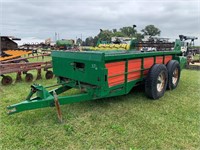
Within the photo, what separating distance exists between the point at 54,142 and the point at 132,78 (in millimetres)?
2047

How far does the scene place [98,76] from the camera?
10.5ft

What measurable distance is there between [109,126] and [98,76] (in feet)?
2.79

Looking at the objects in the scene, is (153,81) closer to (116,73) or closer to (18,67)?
(116,73)

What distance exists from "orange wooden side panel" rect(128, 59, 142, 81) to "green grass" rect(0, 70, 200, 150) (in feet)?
1.94

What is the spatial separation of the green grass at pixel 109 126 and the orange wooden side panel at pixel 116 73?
0.60 m

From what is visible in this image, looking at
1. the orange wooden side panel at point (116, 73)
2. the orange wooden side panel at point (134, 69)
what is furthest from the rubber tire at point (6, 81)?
the orange wooden side panel at point (134, 69)

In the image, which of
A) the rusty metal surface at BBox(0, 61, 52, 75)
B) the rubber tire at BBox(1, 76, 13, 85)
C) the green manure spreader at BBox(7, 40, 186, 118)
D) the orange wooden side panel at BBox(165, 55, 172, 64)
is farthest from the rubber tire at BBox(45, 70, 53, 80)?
the orange wooden side panel at BBox(165, 55, 172, 64)

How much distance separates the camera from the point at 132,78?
12.9 ft

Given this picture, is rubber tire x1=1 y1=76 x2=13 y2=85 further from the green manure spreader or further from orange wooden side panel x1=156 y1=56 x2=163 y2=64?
orange wooden side panel x1=156 y1=56 x2=163 y2=64

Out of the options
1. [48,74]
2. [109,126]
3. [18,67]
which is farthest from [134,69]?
[18,67]

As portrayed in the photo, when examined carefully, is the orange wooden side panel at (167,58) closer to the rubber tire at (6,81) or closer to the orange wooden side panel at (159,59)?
the orange wooden side panel at (159,59)

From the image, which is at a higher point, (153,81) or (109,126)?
(153,81)

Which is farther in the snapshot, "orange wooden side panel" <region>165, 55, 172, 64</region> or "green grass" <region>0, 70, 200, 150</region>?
"orange wooden side panel" <region>165, 55, 172, 64</region>

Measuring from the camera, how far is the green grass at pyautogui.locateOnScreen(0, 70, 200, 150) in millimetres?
2613
